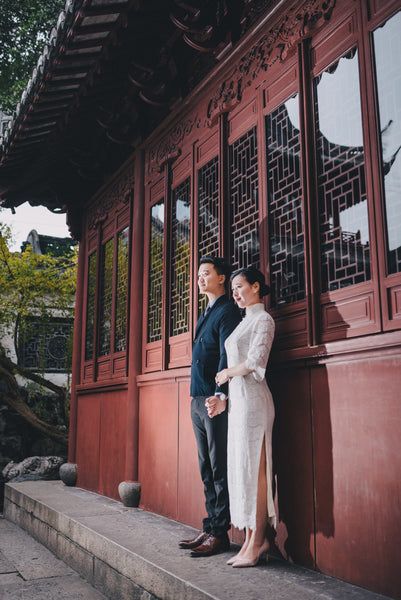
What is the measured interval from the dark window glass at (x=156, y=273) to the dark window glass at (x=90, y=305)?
6.73 feet

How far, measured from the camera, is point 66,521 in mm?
5238

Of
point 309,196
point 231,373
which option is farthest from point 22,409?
point 309,196

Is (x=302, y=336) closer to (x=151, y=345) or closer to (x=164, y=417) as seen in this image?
(x=164, y=417)

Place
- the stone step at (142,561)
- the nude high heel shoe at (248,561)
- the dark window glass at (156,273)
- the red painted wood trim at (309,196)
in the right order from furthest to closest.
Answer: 1. the dark window glass at (156,273)
2. the red painted wood trim at (309,196)
3. the nude high heel shoe at (248,561)
4. the stone step at (142,561)

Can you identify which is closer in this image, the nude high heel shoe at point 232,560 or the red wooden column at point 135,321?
the nude high heel shoe at point 232,560

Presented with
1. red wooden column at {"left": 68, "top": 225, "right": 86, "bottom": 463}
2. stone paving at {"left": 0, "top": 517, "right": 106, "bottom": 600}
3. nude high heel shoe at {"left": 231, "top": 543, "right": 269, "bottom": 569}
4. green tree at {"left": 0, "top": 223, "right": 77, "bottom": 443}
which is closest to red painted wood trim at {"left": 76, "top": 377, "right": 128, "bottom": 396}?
red wooden column at {"left": 68, "top": 225, "right": 86, "bottom": 463}

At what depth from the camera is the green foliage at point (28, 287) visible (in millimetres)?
14008

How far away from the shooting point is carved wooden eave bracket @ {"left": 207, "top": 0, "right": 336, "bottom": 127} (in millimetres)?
3961

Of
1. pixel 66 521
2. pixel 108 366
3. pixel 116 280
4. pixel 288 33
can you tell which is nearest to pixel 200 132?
pixel 288 33

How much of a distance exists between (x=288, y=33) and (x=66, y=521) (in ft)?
14.0

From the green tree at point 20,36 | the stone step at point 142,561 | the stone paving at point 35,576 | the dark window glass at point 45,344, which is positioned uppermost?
the green tree at point 20,36

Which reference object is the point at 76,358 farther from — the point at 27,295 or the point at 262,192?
the point at 27,295

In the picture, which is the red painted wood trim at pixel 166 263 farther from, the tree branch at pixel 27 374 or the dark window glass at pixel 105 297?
the tree branch at pixel 27 374

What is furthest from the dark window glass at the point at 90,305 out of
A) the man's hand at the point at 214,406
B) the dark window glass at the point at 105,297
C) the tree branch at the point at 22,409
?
the tree branch at the point at 22,409
